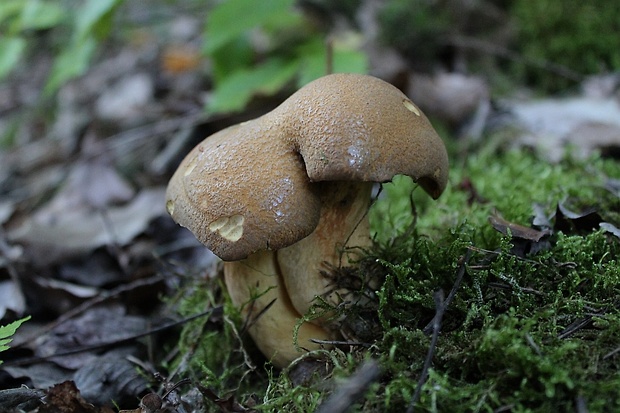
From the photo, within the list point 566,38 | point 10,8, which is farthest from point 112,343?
point 566,38

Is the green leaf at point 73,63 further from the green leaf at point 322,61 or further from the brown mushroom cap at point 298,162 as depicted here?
the brown mushroom cap at point 298,162

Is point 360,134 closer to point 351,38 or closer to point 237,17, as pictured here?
point 237,17

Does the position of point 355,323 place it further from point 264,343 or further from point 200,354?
point 200,354

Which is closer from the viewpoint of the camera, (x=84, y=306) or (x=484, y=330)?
(x=484, y=330)

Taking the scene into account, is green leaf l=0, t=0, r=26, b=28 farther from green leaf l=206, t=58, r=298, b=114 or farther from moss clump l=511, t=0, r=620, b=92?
moss clump l=511, t=0, r=620, b=92

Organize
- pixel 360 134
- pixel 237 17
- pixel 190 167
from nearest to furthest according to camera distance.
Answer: pixel 360 134, pixel 190 167, pixel 237 17

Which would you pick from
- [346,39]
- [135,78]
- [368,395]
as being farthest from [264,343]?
[135,78]

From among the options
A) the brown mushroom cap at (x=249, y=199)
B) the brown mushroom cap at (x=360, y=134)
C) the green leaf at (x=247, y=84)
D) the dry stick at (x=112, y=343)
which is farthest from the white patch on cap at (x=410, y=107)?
the green leaf at (x=247, y=84)
